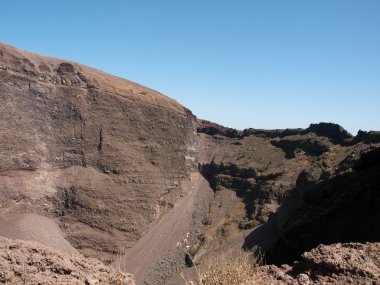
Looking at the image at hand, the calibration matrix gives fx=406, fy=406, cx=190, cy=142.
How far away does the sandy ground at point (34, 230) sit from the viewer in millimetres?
35812

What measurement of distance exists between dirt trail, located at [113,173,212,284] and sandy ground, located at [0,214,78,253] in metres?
6.10

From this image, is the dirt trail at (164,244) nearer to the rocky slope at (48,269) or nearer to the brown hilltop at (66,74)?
the brown hilltop at (66,74)

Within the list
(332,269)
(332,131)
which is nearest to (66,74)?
(332,131)

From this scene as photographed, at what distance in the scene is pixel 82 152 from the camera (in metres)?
45.4

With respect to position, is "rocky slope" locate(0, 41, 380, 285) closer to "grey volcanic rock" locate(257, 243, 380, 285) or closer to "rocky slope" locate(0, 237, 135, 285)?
"grey volcanic rock" locate(257, 243, 380, 285)

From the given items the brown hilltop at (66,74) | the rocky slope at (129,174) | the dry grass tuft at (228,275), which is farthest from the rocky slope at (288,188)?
the dry grass tuft at (228,275)

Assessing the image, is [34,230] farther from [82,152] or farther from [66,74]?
A: [66,74]

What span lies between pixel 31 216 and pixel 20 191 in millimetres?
2675

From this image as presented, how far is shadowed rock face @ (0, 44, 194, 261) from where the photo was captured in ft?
133

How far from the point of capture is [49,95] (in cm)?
4425

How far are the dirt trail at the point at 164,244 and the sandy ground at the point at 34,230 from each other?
6.10m

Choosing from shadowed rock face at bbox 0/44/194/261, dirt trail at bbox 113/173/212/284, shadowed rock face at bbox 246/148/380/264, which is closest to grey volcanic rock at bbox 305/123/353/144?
dirt trail at bbox 113/173/212/284

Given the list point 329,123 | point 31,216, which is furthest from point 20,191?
point 329,123

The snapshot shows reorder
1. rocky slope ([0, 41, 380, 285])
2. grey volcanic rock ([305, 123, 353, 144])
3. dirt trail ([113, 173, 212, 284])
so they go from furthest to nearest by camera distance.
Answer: grey volcanic rock ([305, 123, 353, 144]), rocky slope ([0, 41, 380, 285]), dirt trail ([113, 173, 212, 284])
